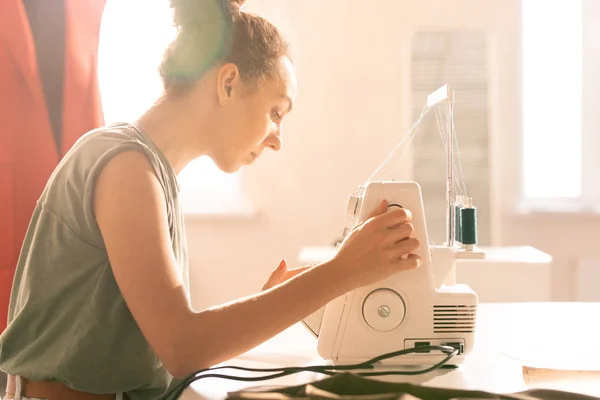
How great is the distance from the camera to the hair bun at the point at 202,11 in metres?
0.97

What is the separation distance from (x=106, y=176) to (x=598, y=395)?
70 cm

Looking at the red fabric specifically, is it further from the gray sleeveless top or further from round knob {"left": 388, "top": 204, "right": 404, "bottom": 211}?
round knob {"left": 388, "top": 204, "right": 404, "bottom": 211}

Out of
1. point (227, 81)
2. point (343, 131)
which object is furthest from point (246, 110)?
point (343, 131)

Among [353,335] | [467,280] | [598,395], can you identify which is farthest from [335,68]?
[598,395]

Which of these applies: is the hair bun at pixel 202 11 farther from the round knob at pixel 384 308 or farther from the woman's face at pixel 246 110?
the round knob at pixel 384 308

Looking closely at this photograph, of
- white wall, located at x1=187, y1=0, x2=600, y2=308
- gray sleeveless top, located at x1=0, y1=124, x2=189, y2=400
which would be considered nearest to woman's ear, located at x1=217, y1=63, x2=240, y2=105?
gray sleeveless top, located at x1=0, y1=124, x2=189, y2=400

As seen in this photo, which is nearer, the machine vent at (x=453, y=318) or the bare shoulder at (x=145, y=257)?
the bare shoulder at (x=145, y=257)

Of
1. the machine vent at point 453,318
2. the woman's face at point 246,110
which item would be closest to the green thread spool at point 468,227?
the machine vent at point 453,318

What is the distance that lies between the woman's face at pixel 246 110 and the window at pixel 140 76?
1.54 m

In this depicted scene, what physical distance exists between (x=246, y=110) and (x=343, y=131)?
1.76 meters

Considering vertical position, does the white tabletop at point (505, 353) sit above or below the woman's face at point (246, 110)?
below

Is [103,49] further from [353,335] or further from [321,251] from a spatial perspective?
[353,335]

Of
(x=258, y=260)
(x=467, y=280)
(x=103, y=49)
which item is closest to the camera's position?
(x=467, y=280)

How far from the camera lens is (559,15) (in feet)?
8.97
